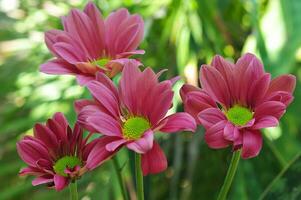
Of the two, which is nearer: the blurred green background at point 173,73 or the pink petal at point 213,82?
the pink petal at point 213,82

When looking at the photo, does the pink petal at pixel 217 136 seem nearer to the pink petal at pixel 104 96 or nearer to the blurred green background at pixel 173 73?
the pink petal at pixel 104 96

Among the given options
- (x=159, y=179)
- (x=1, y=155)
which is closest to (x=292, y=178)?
(x=159, y=179)

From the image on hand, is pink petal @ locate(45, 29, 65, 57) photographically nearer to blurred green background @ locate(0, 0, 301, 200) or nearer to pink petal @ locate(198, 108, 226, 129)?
pink petal @ locate(198, 108, 226, 129)

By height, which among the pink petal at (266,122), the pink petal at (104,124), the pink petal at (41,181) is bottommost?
the pink petal at (266,122)

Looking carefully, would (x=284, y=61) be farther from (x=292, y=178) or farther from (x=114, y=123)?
(x=114, y=123)

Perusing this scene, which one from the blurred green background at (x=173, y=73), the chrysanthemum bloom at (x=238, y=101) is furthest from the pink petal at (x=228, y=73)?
the blurred green background at (x=173, y=73)
